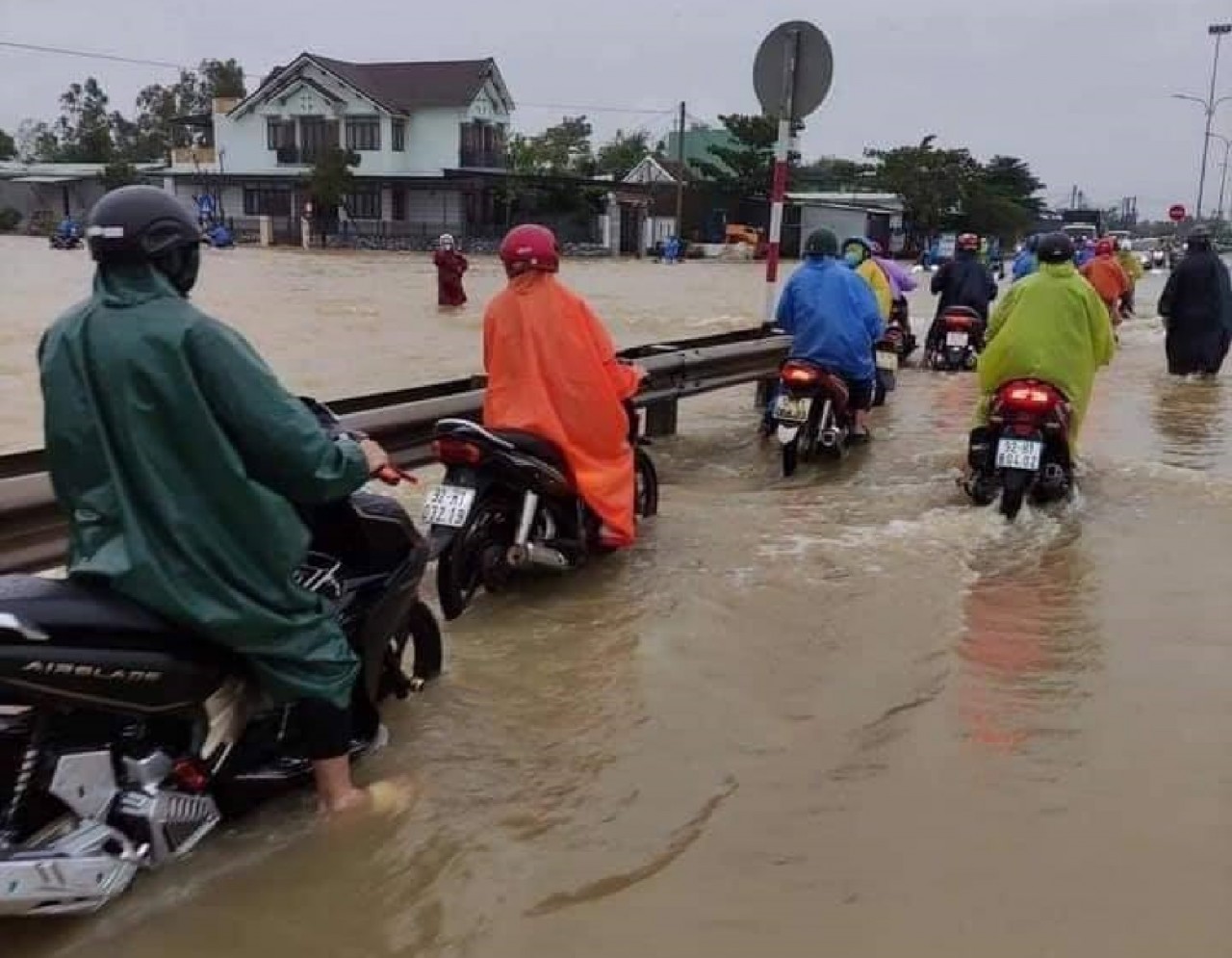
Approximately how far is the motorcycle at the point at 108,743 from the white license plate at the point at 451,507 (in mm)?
1767

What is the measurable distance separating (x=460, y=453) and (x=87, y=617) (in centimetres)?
244

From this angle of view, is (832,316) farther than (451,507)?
Yes

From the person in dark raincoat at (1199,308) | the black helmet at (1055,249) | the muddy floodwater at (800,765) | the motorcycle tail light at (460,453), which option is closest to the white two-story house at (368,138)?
the person in dark raincoat at (1199,308)

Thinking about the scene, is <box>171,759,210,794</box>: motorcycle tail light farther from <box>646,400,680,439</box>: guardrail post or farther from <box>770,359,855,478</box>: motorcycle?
<box>646,400,680,439</box>: guardrail post

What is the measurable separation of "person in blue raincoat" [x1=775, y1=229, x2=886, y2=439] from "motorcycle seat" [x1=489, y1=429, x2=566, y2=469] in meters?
3.33

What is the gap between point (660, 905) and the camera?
317 cm

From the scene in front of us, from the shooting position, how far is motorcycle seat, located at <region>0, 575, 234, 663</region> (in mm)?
2756

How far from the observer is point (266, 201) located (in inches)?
2176

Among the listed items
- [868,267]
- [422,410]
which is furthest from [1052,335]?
[868,267]

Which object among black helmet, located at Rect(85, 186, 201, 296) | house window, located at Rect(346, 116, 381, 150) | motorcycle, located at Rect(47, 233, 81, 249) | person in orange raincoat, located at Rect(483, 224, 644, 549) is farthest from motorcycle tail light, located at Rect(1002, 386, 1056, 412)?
house window, located at Rect(346, 116, 381, 150)

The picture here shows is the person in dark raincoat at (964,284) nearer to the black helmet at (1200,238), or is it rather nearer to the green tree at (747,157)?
the black helmet at (1200,238)

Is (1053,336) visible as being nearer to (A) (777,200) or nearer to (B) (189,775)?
(A) (777,200)

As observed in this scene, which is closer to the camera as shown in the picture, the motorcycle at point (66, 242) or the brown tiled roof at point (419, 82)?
the motorcycle at point (66, 242)

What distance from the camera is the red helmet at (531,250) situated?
5.53 metres
